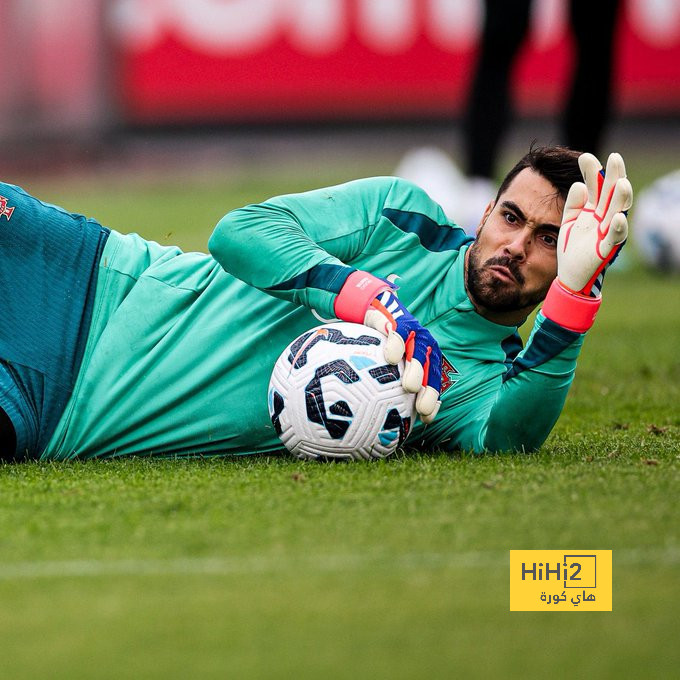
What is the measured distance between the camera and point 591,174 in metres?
3.58

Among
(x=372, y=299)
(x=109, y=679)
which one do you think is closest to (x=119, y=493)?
(x=372, y=299)

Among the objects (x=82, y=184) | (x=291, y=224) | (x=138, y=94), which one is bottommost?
(x=82, y=184)

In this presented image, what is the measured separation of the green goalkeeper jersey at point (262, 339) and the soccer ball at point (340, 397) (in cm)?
15

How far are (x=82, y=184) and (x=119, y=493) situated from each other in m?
14.0

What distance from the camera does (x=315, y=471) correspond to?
11.5 feet

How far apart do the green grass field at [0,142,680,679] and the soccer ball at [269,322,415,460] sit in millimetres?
87

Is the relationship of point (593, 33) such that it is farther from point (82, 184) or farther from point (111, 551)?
point (82, 184)

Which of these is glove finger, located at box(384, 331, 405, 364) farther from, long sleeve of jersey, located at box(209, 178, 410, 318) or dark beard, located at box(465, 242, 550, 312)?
dark beard, located at box(465, 242, 550, 312)

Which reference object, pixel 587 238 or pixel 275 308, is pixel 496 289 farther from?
pixel 275 308

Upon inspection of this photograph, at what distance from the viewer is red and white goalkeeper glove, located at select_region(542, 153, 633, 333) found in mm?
3525

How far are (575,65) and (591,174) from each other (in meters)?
4.53

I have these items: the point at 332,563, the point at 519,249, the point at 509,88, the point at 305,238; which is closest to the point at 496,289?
the point at 519,249

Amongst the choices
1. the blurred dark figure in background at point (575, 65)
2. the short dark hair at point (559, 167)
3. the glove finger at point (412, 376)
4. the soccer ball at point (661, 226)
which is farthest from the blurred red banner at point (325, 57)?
the glove finger at point (412, 376)

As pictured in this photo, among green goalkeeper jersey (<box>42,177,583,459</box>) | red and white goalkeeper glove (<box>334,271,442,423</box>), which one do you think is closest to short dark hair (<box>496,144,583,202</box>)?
green goalkeeper jersey (<box>42,177,583,459</box>)
